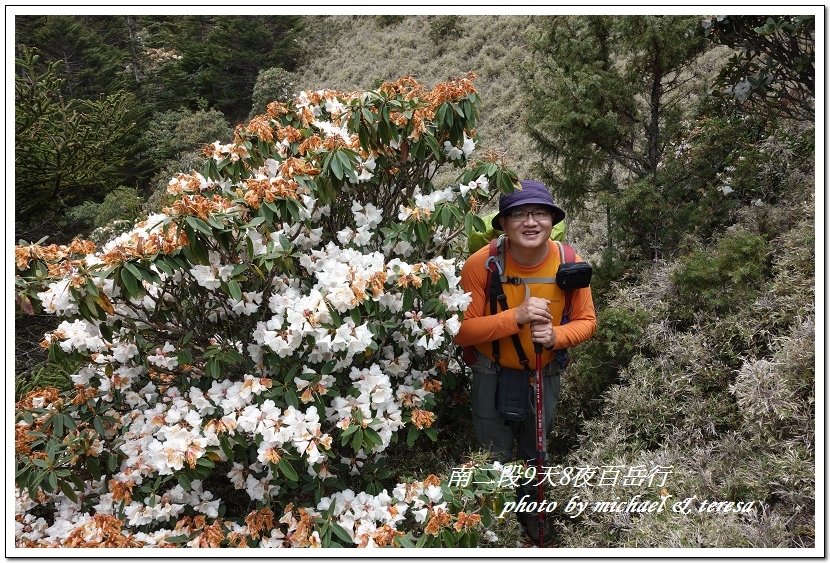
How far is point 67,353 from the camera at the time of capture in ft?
9.36

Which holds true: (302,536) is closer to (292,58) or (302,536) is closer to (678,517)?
(678,517)

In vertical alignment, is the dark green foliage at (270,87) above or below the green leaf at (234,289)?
above

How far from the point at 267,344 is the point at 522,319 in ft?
3.88

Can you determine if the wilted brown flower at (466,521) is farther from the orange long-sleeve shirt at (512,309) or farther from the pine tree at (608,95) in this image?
the pine tree at (608,95)

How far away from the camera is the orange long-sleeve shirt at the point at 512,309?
2896 mm

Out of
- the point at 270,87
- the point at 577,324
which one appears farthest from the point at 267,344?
the point at 270,87

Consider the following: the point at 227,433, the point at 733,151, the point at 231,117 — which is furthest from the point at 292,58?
the point at 227,433

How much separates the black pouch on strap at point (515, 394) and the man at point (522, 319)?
1.4 inches

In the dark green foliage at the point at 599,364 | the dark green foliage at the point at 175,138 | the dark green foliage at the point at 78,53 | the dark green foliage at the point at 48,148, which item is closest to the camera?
the dark green foliage at the point at 599,364

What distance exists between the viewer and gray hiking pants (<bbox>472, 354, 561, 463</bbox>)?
316cm

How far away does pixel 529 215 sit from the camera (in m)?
2.86

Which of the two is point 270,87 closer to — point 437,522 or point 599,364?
point 599,364

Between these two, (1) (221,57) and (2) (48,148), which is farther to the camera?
(1) (221,57)

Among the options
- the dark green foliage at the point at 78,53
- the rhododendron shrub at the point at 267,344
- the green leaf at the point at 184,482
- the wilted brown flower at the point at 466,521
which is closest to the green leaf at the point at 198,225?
the rhododendron shrub at the point at 267,344
